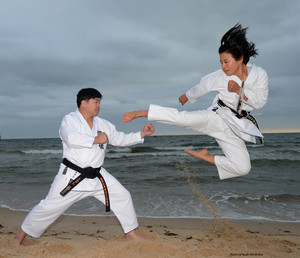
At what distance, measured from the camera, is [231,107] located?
3449mm

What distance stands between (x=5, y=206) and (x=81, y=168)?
3.79 metres

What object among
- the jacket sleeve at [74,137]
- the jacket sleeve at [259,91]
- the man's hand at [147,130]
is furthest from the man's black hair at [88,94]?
the jacket sleeve at [259,91]

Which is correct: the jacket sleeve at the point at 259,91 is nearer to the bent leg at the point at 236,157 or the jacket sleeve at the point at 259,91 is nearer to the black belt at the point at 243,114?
the black belt at the point at 243,114

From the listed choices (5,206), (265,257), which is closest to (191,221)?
(265,257)

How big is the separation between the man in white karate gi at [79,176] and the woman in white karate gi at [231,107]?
46 cm

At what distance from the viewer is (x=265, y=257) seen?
3012 mm

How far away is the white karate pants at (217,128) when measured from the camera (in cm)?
334

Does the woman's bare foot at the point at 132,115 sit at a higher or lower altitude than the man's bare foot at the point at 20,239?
higher

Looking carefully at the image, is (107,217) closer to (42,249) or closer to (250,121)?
(42,249)

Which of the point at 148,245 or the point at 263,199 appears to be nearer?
the point at 148,245

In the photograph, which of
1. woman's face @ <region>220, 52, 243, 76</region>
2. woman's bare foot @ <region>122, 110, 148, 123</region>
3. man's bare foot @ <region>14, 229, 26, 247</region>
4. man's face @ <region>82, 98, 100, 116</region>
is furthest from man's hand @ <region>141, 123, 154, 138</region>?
man's bare foot @ <region>14, 229, 26, 247</region>

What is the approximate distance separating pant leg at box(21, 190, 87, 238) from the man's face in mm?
959

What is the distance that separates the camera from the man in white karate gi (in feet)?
10.5

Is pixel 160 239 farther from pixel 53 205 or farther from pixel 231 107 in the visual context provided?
pixel 231 107
